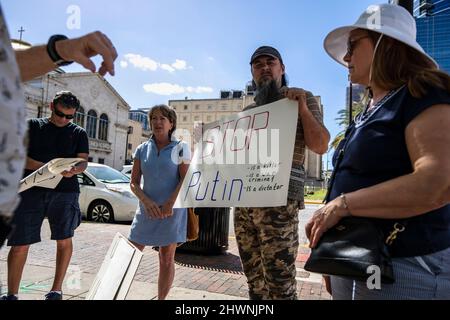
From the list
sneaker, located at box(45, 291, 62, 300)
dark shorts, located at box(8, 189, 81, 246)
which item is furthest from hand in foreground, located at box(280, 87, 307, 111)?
sneaker, located at box(45, 291, 62, 300)

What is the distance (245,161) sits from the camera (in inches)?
89.9

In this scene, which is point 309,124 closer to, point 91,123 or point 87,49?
point 87,49

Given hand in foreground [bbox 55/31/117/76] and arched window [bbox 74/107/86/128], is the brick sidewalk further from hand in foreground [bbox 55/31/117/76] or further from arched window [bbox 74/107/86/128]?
arched window [bbox 74/107/86/128]

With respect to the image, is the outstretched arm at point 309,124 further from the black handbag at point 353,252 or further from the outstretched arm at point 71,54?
the outstretched arm at point 71,54

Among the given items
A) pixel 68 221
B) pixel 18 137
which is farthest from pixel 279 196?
pixel 68 221

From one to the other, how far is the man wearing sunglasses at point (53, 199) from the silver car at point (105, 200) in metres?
5.65

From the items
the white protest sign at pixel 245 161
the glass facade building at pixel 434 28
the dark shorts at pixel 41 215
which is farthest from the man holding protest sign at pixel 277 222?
the glass facade building at pixel 434 28

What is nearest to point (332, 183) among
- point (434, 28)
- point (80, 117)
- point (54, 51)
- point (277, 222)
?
point (277, 222)

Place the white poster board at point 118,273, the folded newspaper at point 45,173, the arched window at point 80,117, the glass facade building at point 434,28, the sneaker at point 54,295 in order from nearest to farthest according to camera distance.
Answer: the white poster board at point 118,273 < the folded newspaper at point 45,173 < the sneaker at point 54,295 < the glass facade building at point 434,28 < the arched window at point 80,117

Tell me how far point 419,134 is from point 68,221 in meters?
3.18

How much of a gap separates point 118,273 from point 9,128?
1.33 meters

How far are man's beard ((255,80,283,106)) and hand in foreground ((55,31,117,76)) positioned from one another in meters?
1.25

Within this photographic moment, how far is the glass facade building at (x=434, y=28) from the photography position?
5.61 meters

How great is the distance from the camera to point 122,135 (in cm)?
5000
